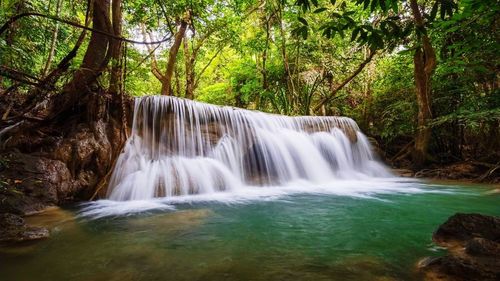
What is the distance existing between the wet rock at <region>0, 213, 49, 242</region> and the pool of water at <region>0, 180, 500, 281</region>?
146mm

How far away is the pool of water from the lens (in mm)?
2320

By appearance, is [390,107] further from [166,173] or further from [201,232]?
[201,232]

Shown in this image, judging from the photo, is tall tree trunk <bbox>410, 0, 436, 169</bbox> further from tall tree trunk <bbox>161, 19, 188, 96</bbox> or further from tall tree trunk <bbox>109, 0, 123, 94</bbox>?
tall tree trunk <bbox>109, 0, 123, 94</bbox>

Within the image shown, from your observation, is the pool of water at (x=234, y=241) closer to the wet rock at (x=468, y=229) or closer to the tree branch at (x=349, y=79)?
the wet rock at (x=468, y=229)

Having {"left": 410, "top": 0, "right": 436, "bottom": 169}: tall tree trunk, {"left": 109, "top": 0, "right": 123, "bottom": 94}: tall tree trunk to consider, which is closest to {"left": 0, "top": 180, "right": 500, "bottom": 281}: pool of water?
{"left": 109, "top": 0, "right": 123, "bottom": 94}: tall tree trunk

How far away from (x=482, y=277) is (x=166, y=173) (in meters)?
5.19

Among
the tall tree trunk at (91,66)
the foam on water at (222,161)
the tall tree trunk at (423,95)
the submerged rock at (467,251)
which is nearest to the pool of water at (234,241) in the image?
the submerged rock at (467,251)

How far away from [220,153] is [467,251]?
5.74 metres

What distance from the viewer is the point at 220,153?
7578mm

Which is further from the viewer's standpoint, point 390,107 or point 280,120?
point 390,107

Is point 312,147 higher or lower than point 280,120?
lower

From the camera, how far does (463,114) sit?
23.6ft

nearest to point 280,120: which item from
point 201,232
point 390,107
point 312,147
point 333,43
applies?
point 312,147

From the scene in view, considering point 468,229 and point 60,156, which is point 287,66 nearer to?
point 60,156
